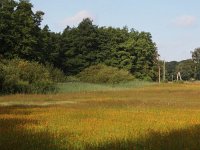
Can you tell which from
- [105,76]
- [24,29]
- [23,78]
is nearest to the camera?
[23,78]

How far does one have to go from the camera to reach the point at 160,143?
14.0m

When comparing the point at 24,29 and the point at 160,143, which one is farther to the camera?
the point at 24,29

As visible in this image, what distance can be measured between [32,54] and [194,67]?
106m

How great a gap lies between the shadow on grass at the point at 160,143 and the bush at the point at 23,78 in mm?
38214

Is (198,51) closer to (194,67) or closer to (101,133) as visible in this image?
(194,67)

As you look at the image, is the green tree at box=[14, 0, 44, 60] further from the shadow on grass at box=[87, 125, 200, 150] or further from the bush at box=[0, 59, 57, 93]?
the shadow on grass at box=[87, 125, 200, 150]

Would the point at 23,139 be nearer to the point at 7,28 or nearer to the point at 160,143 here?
the point at 160,143

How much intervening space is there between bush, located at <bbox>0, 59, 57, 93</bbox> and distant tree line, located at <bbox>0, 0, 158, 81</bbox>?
32.9 ft

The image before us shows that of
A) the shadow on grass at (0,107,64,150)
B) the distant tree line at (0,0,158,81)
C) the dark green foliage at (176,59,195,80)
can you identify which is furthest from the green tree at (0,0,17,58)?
the dark green foliage at (176,59,195,80)

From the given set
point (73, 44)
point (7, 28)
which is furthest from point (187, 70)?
point (7, 28)

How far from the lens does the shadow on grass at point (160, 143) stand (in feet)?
43.3

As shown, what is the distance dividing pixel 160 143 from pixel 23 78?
44.8 metres

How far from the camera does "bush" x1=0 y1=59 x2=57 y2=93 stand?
52.5m

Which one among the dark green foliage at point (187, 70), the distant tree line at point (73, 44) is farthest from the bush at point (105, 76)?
the dark green foliage at point (187, 70)
